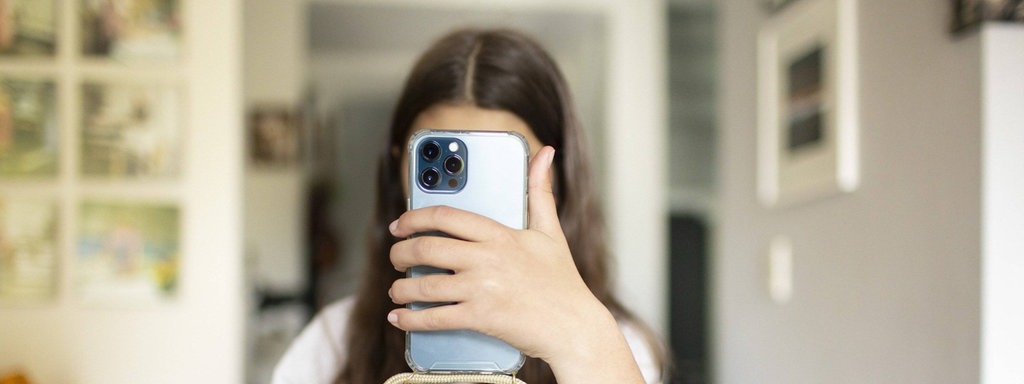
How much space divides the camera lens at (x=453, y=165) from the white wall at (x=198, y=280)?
898mm

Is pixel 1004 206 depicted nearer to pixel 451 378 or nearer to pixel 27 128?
pixel 451 378

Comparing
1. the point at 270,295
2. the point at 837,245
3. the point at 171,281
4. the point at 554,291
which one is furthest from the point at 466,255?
the point at 270,295

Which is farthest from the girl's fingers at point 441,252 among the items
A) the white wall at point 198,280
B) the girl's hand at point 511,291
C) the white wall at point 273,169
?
the white wall at point 273,169

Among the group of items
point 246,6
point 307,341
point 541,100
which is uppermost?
point 246,6

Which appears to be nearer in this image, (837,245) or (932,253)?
(932,253)

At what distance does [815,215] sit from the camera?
1.04 m

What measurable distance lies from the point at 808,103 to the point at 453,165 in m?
0.72

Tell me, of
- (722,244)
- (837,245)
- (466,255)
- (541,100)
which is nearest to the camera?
(466,255)

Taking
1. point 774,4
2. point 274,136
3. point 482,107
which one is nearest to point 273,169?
point 274,136

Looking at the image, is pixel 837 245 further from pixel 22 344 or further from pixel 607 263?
pixel 22 344

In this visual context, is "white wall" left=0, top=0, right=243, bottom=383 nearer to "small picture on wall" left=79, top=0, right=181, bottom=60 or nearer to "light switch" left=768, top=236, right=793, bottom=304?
"small picture on wall" left=79, top=0, right=181, bottom=60

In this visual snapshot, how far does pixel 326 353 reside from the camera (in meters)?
0.79

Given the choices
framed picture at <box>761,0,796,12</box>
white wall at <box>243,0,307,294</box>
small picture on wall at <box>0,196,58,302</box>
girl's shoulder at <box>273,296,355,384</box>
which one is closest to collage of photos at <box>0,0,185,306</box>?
small picture on wall at <box>0,196,58,302</box>

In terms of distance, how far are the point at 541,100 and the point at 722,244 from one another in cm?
75
